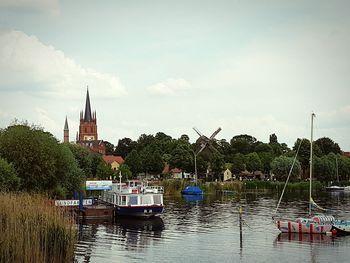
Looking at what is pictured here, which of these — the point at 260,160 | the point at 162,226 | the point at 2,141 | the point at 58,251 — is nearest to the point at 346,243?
the point at 162,226

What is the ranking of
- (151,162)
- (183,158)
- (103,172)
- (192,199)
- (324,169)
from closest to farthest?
(192,199), (103,172), (183,158), (324,169), (151,162)

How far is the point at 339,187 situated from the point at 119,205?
94205mm

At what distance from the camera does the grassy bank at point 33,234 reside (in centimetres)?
2275

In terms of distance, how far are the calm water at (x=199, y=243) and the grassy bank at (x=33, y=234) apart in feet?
25.6

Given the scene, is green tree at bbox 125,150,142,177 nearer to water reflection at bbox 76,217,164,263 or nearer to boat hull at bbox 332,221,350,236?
water reflection at bbox 76,217,164,263

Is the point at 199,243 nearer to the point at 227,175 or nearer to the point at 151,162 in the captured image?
the point at 151,162

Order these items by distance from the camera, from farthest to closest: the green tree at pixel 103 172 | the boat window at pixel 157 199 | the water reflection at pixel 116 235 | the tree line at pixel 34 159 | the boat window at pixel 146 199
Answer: the green tree at pixel 103 172 < the boat window at pixel 157 199 < the boat window at pixel 146 199 < the tree line at pixel 34 159 < the water reflection at pixel 116 235

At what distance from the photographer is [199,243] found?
140ft

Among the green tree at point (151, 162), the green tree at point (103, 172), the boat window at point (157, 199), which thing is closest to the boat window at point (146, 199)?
the boat window at point (157, 199)

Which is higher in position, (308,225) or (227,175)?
(227,175)

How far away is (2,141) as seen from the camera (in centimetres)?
5506

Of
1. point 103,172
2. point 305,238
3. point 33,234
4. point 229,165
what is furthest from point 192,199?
point 33,234

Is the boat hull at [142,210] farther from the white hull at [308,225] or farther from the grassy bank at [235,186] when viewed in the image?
the grassy bank at [235,186]

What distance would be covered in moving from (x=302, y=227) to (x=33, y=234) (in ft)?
104
